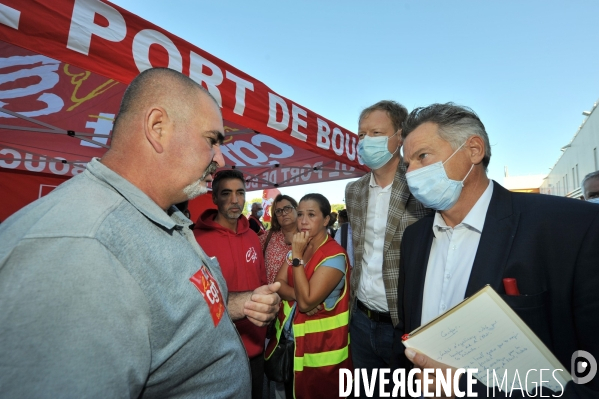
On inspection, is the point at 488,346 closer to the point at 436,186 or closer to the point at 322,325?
the point at 436,186

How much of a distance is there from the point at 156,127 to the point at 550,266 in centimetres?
153

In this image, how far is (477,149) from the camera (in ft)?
5.33

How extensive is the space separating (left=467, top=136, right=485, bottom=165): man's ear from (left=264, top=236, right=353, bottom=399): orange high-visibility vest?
1379mm

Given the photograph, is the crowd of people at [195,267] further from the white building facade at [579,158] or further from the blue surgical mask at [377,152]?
the white building facade at [579,158]

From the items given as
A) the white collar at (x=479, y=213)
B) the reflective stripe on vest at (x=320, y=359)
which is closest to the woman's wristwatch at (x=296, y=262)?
the reflective stripe on vest at (x=320, y=359)

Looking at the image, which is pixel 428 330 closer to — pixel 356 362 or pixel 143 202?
pixel 143 202

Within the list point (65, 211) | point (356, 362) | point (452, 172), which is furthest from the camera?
point (356, 362)

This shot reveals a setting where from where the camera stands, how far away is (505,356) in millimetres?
1112

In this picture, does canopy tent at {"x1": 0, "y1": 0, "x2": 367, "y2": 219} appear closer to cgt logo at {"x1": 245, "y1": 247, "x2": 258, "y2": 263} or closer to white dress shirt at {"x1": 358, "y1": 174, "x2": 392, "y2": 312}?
cgt logo at {"x1": 245, "y1": 247, "x2": 258, "y2": 263}

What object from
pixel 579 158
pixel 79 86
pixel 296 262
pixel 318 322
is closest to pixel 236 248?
pixel 296 262

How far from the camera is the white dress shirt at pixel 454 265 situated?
1.49 m

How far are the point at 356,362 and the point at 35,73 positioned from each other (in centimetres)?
409

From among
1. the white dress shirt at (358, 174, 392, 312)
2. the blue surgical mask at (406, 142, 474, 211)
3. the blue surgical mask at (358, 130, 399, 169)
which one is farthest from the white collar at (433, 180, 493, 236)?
the blue surgical mask at (358, 130, 399, 169)

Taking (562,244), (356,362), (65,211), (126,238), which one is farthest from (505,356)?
(356,362)
